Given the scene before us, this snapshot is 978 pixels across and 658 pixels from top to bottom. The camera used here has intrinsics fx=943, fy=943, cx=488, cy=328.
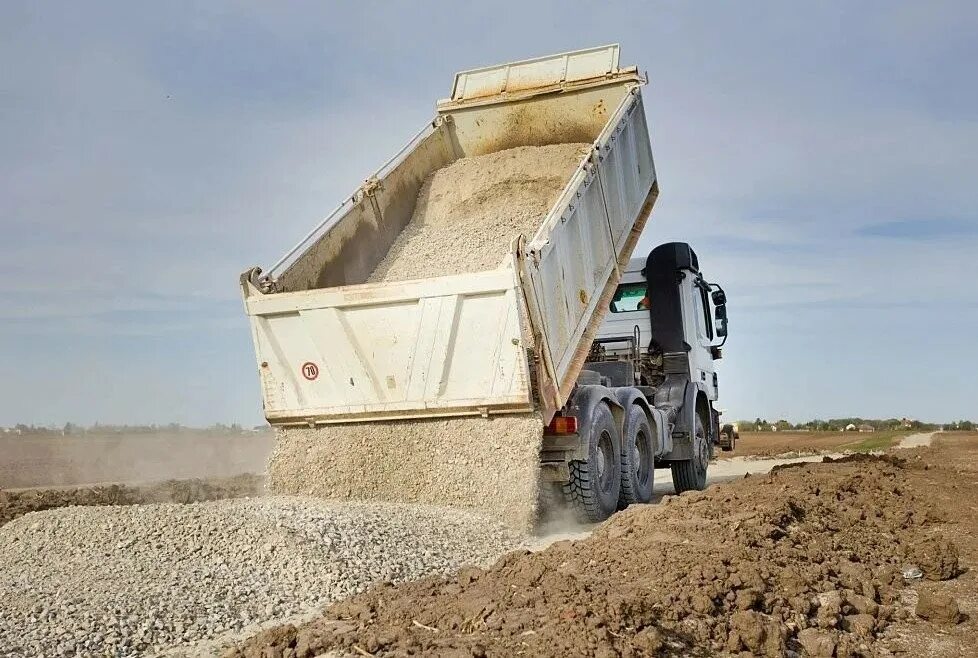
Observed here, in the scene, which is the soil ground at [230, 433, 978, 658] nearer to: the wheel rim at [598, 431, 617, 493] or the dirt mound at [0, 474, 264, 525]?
the wheel rim at [598, 431, 617, 493]

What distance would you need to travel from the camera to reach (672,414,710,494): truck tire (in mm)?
11375

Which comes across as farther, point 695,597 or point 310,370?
point 310,370

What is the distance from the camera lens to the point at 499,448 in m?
7.51

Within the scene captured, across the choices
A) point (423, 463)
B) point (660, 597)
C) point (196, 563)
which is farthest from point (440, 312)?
point (660, 597)

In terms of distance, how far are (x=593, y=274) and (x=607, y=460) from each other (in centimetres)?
174

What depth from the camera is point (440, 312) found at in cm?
760

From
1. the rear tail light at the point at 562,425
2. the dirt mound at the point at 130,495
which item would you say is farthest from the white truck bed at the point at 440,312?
the dirt mound at the point at 130,495

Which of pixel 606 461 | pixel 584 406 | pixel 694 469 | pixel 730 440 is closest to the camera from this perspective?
pixel 584 406

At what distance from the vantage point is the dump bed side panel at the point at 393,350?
24.4 feet

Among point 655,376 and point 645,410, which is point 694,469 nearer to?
point 655,376

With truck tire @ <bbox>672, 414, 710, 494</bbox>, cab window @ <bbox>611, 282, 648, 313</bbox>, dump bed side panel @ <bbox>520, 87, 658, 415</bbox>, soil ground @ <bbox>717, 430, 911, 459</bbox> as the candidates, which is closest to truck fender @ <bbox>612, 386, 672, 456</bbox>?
truck tire @ <bbox>672, 414, 710, 494</bbox>

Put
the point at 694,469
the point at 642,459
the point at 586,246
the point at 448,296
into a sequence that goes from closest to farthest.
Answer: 1. the point at 448,296
2. the point at 586,246
3. the point at 642,459
4. the point at 694,469

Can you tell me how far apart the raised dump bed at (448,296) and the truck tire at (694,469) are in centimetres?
288

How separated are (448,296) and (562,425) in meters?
1.45
